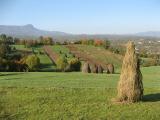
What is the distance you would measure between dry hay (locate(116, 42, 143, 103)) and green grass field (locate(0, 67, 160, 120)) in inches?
18.5

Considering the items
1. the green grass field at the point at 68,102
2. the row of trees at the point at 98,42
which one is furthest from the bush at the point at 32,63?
the green grass field at the point at 68,102

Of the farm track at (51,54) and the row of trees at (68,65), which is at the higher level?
the farm track at (51,54)

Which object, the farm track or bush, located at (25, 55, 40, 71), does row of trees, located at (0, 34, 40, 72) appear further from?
the farm track

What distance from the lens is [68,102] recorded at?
1769 centimetres

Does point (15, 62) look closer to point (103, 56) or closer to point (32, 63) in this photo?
point (32, 63)

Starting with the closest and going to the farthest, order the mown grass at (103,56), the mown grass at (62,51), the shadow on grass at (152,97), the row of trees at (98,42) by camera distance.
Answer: the shadow on grass at (152,97) → the mown grass at (103,56) → the mown grass at (62,51) → the row of trees at (98,42)

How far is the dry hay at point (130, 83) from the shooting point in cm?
1745

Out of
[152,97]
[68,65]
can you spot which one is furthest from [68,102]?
[68,65]

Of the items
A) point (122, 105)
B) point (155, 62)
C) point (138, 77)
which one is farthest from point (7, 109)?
point (155, 62)

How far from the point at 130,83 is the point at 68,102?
3.27 meters

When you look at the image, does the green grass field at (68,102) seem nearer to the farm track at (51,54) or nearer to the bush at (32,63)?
the bush at (32,63)

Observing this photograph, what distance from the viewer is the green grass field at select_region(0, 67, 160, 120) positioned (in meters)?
16.1

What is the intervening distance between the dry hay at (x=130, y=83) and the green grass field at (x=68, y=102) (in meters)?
0.47

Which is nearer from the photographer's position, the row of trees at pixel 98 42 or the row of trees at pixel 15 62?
the row of trees at pixel 15 62
